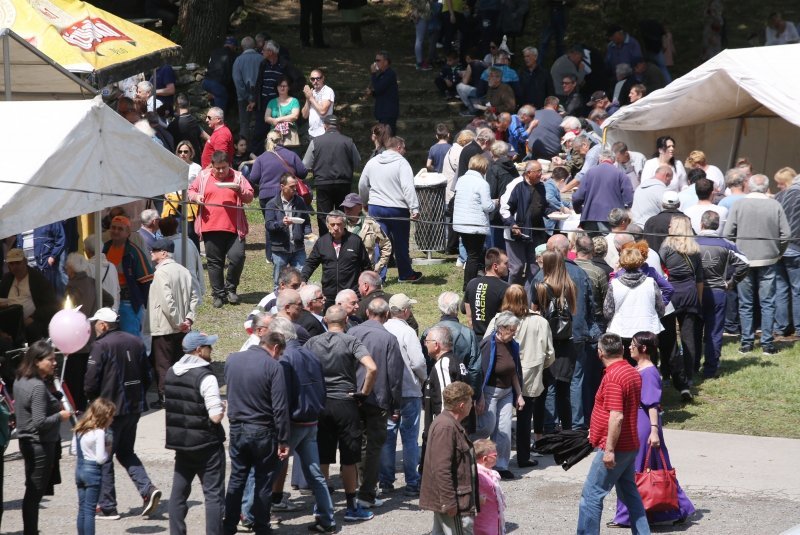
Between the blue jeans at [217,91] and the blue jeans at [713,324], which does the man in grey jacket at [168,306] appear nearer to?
the blue jeans at [713,324]

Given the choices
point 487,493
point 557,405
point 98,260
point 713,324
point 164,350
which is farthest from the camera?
point 713,324

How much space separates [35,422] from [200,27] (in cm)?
1585

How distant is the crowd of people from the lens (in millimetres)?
8281

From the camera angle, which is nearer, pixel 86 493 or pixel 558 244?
pixel 86 493

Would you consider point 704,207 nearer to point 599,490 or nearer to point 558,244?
point 558,244

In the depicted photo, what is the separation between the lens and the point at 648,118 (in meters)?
16.3

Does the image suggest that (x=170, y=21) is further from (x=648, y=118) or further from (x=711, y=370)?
(x=711, y=370)

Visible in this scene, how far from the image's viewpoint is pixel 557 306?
413 inches

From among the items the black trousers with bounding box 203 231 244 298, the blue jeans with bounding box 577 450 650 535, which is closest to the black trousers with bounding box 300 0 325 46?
the black trousers with bounding box 203 231 244 298

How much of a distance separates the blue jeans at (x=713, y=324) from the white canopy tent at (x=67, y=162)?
5.45 meters

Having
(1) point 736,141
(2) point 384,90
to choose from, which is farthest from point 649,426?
(2) point 384,90

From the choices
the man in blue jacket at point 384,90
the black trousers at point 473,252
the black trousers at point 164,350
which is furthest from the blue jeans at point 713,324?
the man in blue jacket at point 384,90

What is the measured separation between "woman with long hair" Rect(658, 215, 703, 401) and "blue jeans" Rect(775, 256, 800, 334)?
1755 mm

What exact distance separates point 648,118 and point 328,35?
38.7 feet
